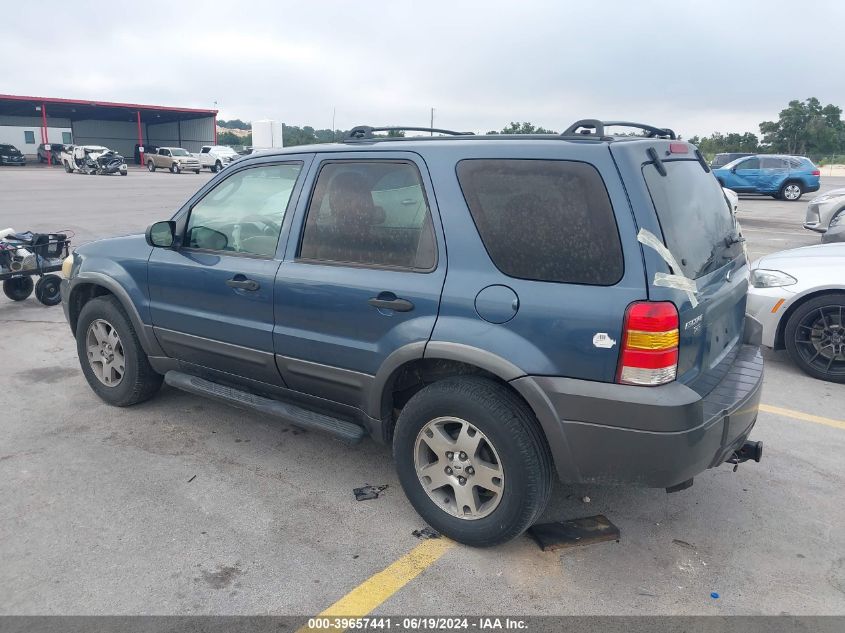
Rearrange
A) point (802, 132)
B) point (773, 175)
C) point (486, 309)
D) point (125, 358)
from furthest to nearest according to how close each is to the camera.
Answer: point (802, 132), point (773, 175), point (125, 358), point (486, 309)

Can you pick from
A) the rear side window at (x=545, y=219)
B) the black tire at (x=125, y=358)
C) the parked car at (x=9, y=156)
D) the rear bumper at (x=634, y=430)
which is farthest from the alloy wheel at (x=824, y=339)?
the parked car at (x=9, y=156)

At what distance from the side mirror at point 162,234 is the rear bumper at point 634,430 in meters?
2.47

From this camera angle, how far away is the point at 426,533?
3.21 meters

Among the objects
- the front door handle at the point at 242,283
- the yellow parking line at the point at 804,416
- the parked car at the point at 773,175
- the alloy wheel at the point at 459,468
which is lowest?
the yellow parking line at the point at 804,416

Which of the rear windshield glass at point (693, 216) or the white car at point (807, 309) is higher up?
the rear windshield glass at point (693, 216)

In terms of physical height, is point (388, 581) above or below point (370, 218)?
below

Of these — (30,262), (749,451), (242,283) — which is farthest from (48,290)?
(749,451)

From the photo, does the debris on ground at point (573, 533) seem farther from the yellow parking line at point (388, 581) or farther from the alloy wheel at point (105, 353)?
the alloy wheel at point (105, 353)

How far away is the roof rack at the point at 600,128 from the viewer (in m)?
2.93

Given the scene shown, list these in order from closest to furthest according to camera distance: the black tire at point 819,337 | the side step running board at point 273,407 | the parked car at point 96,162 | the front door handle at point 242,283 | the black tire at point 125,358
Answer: the side step running board at point 273,407 < the front door handle at point 242,283 < the black tire at point 125,358 < the black tire at point 819,337 < the parked car at point 96,162

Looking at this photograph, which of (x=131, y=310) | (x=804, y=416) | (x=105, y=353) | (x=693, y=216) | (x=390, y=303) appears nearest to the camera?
(x=693, y=216)

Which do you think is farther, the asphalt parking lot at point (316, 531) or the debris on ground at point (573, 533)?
the debris on ground at point (573, 533)

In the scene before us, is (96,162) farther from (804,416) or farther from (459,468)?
(459,468)

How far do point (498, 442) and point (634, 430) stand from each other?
1.87 ft
